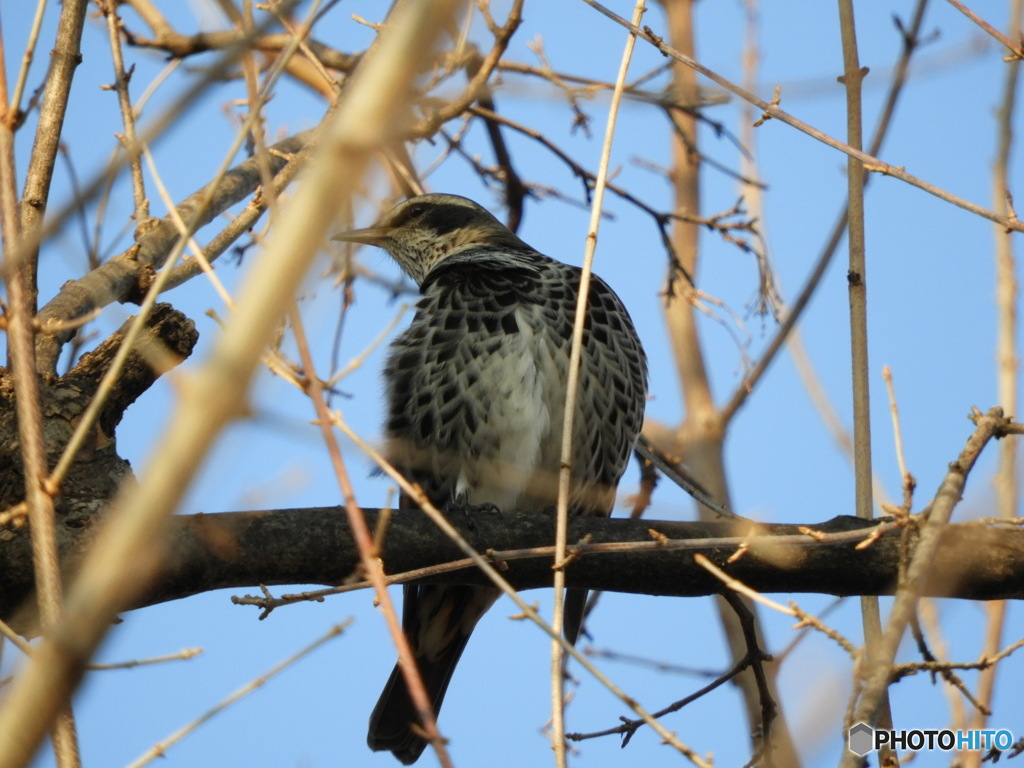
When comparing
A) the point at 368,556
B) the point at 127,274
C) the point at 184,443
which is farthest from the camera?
the point at 127,274

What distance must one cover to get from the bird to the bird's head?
67cm

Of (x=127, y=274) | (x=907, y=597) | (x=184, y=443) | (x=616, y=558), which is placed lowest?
(x=184, y=443)

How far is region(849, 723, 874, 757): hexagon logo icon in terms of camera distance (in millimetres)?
1618

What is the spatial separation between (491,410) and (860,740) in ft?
7.63

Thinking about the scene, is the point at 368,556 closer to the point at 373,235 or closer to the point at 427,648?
the point at 427,648

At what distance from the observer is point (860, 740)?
5.58 ft

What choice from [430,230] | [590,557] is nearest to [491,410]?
[590,557]

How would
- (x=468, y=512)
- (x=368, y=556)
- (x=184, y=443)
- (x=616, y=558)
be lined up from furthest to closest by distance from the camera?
(x=468, y=512), (x=616, y=558), (x=368, y=556), (x=184, y=443)

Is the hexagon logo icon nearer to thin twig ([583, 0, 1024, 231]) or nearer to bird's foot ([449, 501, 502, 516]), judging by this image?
thin twig ([583, 0, 1024, 231])

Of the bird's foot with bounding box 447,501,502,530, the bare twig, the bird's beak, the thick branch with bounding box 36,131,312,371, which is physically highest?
the bird's beak

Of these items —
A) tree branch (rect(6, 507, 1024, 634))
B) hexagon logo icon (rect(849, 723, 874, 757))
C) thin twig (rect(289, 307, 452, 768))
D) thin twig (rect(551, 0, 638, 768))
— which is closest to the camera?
thin twig (rect(289, 307, 452, 768))

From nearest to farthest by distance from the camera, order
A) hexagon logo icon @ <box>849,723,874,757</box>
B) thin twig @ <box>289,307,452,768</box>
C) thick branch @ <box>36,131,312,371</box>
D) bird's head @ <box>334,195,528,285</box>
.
Result: thin twig @ <box>289,307,452,768</box> → hexagon logo icon @ <box>849,723,874,757</box> → thick branch @ <box>36,131,312,371</box> → bird's head @ <box>334,195,528,285</box>

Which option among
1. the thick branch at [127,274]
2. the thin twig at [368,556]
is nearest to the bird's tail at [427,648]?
the thick branch at [127,274]

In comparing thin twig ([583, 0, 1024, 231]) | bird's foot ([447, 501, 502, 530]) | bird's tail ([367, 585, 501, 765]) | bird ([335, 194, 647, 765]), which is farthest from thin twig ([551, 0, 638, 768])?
bird's tail ([367, 585, 501, 765])
